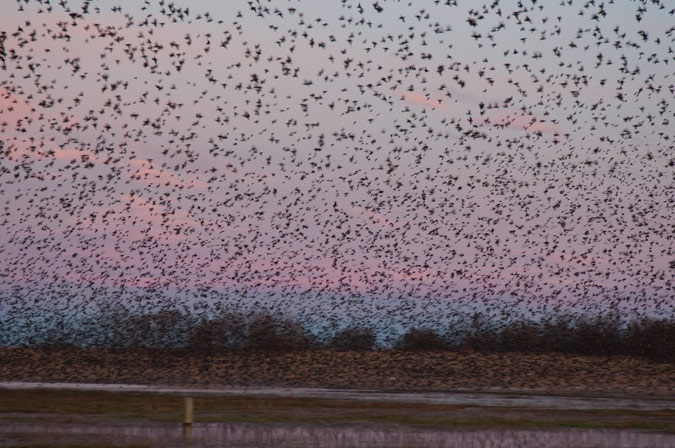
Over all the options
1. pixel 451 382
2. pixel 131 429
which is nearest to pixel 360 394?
pixel 451 382

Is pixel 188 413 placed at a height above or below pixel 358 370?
below

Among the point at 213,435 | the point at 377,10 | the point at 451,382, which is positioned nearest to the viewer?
the point at 377,10

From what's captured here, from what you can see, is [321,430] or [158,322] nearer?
[321,430]

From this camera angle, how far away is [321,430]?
31344mm

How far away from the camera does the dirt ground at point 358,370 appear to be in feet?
164

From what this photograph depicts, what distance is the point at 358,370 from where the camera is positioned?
177 ft

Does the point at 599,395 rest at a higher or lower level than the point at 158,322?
lower

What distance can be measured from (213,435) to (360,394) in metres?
15.4

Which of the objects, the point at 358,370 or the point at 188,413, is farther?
the point at 358,370

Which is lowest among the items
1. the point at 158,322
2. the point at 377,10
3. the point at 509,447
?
the point at 509,447

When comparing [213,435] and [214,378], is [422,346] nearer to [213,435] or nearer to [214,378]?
[214,378]

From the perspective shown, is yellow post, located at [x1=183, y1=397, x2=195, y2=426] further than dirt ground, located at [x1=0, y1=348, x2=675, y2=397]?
No

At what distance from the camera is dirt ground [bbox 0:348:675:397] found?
49.9 m

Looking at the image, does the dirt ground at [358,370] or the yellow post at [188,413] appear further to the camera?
the dirt ground at [358,370]
